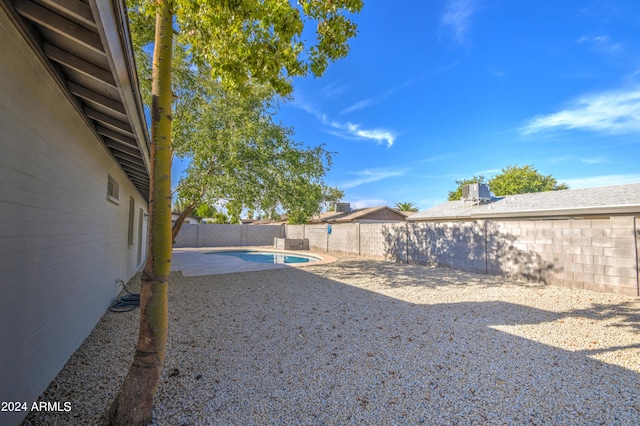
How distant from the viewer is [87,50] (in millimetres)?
2246

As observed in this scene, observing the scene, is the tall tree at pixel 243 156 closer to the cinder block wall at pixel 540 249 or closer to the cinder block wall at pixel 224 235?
the cinder block wall at pixel 540 249

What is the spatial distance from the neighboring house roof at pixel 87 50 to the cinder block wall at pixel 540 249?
9.84m

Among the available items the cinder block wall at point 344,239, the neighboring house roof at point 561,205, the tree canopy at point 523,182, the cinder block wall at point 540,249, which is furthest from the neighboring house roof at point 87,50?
the tree canopy at point 523,182

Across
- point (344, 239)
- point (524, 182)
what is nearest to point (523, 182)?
point (524, 182)

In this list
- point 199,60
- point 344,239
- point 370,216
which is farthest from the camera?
point 370,216

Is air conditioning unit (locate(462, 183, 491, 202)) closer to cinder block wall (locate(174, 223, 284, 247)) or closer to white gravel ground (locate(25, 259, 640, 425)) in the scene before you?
white gravel ground (locate(25, 259, 640, 425))

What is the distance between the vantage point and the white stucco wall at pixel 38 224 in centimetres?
196

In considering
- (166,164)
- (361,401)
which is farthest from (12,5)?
(361,401)

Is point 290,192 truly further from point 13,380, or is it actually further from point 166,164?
point 13,380

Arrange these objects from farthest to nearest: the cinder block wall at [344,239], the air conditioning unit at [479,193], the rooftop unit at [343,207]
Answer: the rooftop unit at [343,207], the air conditioning unit at [479,193], the cinder block wall at [344,239]

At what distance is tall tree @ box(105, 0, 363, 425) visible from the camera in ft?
7.49

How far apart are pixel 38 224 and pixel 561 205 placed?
1711 centimetres

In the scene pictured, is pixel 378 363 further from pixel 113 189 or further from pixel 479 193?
pixel 479 193

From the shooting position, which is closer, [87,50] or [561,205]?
[87,50]
